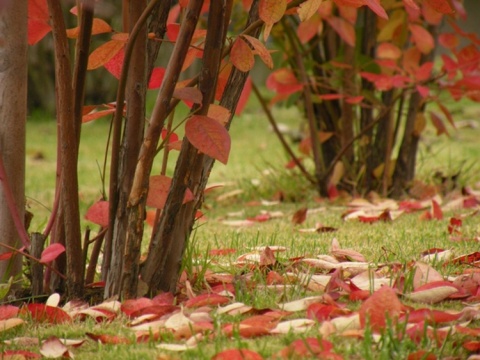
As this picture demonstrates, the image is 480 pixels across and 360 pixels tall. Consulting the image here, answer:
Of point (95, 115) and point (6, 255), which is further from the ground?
point (95, 115)

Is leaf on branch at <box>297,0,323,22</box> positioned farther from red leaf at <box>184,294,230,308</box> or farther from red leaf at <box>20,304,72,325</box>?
red leaf at <box>20,304,72,325</box>

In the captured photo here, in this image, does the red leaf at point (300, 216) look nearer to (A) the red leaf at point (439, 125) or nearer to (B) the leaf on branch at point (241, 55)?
(A) the red leaf at point (439, 125)

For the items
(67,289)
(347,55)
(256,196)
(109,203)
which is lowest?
(256,196)

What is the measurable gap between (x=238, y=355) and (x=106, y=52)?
0.76m

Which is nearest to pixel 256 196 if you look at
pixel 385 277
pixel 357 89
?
pixel 357 89

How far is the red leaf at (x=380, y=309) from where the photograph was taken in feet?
4.57

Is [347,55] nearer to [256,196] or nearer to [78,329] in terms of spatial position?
[256,196]

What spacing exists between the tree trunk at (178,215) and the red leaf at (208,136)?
0.27 ft

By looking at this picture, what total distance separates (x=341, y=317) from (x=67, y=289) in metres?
0.67

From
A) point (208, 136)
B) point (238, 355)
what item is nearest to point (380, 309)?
point (238, 355)

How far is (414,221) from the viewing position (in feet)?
9.35

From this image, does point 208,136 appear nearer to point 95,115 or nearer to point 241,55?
point 241,55

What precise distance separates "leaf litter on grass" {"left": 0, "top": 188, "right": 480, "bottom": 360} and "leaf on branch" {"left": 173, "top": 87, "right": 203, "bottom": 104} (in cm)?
41

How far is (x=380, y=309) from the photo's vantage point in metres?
1.41
